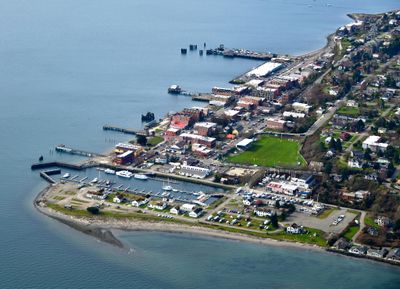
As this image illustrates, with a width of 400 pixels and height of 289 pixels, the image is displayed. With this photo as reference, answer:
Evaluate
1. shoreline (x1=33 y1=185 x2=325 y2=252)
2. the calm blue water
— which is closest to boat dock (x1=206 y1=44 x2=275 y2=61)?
the calm blue water

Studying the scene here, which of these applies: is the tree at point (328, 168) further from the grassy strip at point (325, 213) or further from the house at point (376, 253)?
the house at point (376, 253)

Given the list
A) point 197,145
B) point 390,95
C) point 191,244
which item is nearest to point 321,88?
point 390,95

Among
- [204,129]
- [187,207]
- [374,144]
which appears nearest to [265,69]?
[204,129]

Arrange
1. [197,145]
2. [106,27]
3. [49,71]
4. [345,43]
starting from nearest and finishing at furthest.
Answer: [197,145] → [49,71] → [345,43] → [106,27]

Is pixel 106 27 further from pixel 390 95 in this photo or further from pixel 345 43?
pixel 390 95

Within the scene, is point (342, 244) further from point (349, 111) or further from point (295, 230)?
point (349, 111)

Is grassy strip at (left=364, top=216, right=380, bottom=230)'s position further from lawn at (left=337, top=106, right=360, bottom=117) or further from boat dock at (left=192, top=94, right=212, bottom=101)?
boat dock at (left=192, top=94, right=212, bottom=101)

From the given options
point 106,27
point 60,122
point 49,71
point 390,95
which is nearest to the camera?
point 60,122

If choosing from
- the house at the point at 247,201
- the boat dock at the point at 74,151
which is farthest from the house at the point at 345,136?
the boat dock at the point at 74,151
